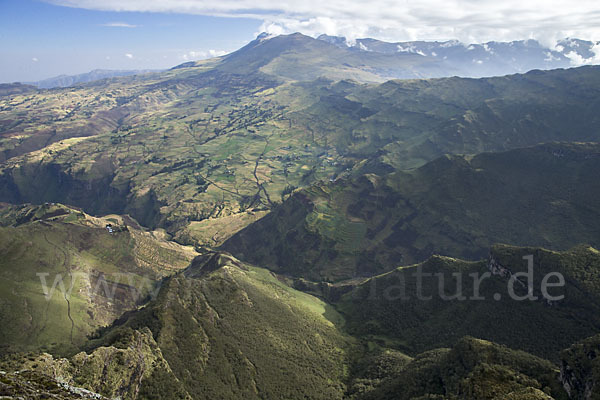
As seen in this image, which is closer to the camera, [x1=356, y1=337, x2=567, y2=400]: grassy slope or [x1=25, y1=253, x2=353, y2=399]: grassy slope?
[x1=356, y1=337, x2=567, y2=400]: grassy slope

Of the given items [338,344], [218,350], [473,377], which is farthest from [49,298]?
[473,377]

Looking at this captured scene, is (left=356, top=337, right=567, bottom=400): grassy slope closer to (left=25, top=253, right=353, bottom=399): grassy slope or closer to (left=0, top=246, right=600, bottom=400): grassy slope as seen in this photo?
(left=0, top=246, right=600, bottom=400): grassy slope

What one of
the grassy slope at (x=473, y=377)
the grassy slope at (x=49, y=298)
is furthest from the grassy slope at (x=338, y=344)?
the grassy slope at (x=49, y=298)

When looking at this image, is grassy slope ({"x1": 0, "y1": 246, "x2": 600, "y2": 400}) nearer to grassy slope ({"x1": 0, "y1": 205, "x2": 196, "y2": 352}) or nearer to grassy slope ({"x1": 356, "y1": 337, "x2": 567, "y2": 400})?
grassy slope ({"x1": 356, "y1": 337, "x2": 567, "y2": 400})

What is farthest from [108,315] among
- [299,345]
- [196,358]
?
[299,345]

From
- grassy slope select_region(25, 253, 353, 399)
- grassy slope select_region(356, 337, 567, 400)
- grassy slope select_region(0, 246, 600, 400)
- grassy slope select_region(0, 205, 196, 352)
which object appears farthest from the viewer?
grassy slope select_region(0, 205, 196, 352)

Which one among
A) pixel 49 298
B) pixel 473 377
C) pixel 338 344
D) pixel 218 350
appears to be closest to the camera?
pixel 473 377

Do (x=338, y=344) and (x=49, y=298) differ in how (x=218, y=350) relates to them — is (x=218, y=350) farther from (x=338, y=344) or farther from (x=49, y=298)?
(x=49, y=298)

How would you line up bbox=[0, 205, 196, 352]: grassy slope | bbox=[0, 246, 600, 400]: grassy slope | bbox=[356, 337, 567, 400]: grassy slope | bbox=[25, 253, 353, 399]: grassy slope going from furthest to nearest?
bbox=[0, 205, 196, 352]: grassy slope, bbox=[25, 253, 353, 399]: grassy slope, bbox=[0, 246, 600, 400]: grassy slope, bbox=[356, 337, 567, 400]: grassy slope

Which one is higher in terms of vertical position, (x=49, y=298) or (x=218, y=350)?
(x=218, y=350)

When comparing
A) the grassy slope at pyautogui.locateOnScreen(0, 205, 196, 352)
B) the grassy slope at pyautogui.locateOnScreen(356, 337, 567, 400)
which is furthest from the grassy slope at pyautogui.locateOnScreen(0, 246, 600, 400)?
the grassy slope at pyautogui.locateOnScreen(0, 205, 196, 352)

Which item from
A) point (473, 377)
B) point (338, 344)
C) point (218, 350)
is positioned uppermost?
point (473, 377)

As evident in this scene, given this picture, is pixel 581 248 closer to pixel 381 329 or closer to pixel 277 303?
pixel 381 329

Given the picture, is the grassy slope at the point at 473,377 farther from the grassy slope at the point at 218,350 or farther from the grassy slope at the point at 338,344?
the grassy slope at the point at 218,350
